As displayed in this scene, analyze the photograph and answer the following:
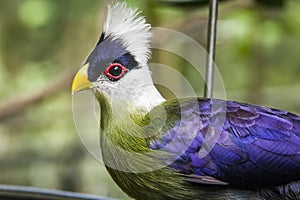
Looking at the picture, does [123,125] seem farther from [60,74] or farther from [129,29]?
[60,74]

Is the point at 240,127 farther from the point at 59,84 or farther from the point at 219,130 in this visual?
the point at 59,84

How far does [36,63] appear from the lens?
4.37m

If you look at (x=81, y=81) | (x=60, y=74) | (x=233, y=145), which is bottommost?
(x=60, y=74)

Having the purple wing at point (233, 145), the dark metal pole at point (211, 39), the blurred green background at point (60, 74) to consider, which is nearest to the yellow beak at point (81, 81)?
the purple wing at point (233, 145)


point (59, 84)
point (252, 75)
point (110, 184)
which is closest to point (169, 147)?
point (59, 84)

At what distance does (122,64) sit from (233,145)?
0.27 m

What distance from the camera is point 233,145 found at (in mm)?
1237

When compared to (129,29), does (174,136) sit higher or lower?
lower

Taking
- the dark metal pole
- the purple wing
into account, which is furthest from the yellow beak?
the dark metal pole

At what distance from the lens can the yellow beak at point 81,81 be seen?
1.23m

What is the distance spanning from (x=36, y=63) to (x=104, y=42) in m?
3.19

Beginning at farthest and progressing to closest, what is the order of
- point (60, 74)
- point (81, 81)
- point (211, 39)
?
point (60, 74)
point (211, 39)
point (81, 81)

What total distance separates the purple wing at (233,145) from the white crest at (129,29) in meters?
0.14

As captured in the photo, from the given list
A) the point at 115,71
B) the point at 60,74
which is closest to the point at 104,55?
the point at 115,71
